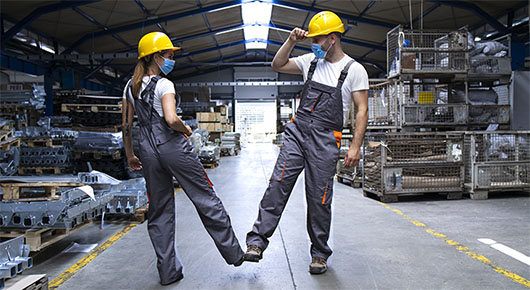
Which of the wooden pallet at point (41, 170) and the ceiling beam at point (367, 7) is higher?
the ceiling beam at point (367, 7)

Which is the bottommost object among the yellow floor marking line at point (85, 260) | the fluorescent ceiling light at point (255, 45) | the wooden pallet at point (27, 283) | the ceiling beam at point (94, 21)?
the yellow floor marking line at point (85, 260)

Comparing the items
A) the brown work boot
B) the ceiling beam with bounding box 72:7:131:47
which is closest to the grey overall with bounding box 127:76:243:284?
the brown work boot

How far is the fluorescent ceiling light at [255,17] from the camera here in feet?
55.7

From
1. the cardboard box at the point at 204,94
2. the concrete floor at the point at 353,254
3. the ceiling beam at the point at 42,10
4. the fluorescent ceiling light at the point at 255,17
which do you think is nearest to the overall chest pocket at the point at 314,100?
the concrete floor at the point at 353,254

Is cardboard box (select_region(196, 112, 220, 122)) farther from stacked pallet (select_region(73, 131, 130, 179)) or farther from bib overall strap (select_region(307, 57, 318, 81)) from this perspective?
bib overall strap (select_region(307, 57, 318, 81))

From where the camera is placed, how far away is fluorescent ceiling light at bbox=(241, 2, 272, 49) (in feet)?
55.7

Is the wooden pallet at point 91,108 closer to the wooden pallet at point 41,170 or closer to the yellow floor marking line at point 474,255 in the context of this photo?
the wooden pallet at point 41,170

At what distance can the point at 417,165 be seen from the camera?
6.22 meters

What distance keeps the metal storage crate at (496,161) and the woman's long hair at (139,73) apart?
5619mm

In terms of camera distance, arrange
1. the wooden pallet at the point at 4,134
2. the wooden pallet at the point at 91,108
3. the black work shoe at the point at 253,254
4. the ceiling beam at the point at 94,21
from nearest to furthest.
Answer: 1. the black work shoe at the point at 253,254
2. the wooden pallet at the point at 4,134
3. the wooden pallet at the point at 91,108
4. the ceiling beam at the point at 94,21

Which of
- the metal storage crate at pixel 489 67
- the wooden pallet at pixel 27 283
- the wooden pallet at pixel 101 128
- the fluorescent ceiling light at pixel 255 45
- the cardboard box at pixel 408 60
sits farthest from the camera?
the fluorescent ceiling light at pixel 255 45

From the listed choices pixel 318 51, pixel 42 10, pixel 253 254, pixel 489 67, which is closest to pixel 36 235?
pixel 253 254

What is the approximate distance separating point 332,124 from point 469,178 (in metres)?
4.82

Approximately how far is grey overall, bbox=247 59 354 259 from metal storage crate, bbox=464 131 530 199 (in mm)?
4485
